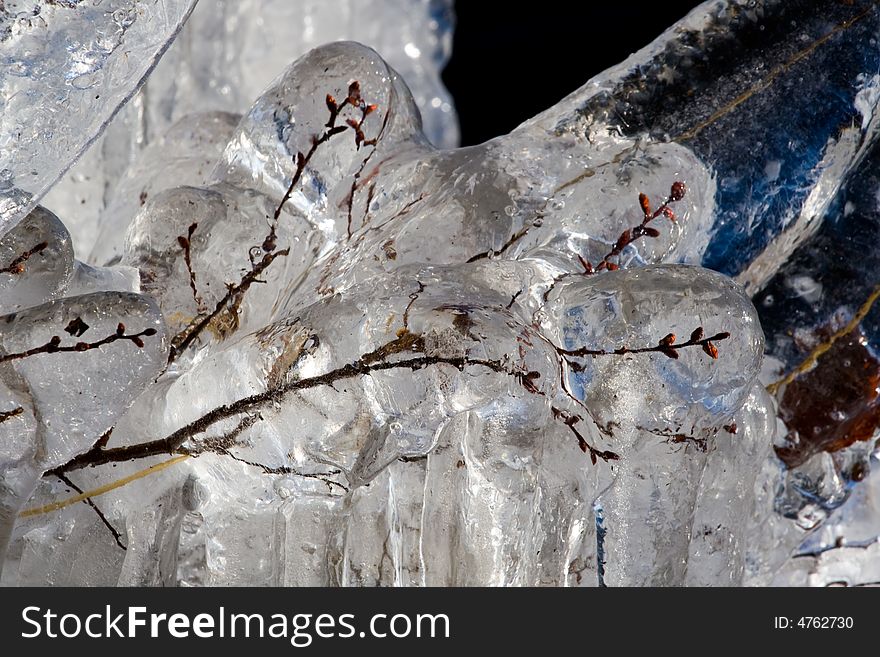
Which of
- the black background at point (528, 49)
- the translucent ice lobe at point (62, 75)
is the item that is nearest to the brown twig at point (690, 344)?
the translucent ice lobe at point (62, 75)

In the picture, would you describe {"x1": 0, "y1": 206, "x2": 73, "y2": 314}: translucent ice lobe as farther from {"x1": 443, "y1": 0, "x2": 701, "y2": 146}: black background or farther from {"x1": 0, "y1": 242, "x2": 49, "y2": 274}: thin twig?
Answer: {"x1": 443, "y1": 0, "x2": 701, "y2": 146}: black background

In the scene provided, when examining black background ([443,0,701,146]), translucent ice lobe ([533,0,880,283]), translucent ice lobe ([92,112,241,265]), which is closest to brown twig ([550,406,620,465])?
translucent ice lobe ([533,0,880,283])

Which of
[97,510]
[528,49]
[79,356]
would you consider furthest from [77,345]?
[528,49]

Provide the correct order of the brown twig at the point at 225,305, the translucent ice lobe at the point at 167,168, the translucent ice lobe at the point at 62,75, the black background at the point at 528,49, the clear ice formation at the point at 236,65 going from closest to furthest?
the translucent ice lobe at the point at 62,75 → the brown twig at the point at 225,305 → the translucent ice lobe at the point at 167,168 → the clear ice formation at the point at 236,65 → the black background at the point at 528,49

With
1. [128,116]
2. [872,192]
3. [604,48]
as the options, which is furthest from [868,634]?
[604,48]

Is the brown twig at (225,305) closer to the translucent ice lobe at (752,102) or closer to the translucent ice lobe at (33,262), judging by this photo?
the translucent ice lobe at (33,262)

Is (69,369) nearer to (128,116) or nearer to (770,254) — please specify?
(770,254)

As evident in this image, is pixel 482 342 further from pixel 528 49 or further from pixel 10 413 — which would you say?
pixel 528 49

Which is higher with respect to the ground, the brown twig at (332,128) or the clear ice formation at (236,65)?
the clear ice formation at (236,65)
